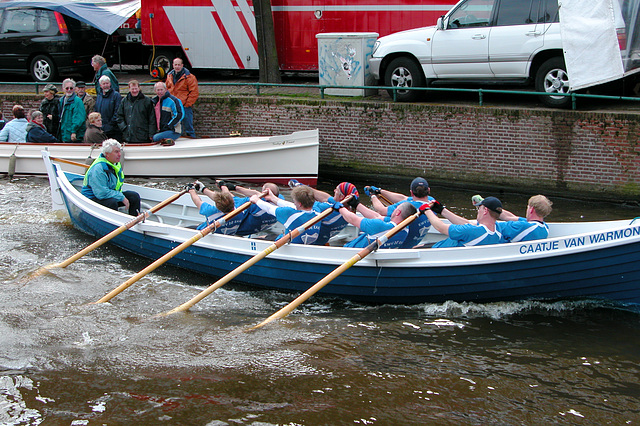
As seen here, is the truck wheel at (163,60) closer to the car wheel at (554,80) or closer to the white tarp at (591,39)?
the car wheel at (554,80)

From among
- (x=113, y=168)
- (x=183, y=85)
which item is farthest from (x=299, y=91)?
(x=113, y=168)

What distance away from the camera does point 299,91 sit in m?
14.4

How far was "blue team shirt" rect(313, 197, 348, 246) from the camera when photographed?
789 centimetres

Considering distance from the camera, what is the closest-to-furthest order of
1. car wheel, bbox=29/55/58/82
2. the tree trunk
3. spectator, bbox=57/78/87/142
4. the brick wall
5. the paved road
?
the brick wall → the paved road → spectator, bbox=57/78/87/142 → the tree trunk → car wheel, bbox=29/55/58/82

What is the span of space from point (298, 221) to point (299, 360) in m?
2.03

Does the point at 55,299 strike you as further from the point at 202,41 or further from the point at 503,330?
the point at 202,41

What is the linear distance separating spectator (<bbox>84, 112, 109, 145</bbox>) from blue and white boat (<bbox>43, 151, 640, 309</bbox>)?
4.51 metres

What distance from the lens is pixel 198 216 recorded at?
33.2 ft

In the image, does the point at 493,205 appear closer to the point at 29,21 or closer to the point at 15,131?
the point at 15,131

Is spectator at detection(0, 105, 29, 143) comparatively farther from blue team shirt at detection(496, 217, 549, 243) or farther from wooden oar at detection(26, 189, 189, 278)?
blue team shirt at detection(496, 217, 549, 243)

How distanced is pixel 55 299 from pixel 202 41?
10056 mm

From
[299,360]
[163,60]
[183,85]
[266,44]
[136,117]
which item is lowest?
[299,360]

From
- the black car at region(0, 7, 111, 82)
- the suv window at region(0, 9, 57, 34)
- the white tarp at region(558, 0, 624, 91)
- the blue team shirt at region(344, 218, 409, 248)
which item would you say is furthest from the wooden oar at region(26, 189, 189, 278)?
the suv window at region(0, 9, 57, 34)

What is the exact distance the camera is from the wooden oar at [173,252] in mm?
7547
